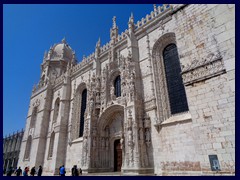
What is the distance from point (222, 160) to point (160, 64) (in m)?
9.57

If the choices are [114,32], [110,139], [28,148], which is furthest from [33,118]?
[114,32]

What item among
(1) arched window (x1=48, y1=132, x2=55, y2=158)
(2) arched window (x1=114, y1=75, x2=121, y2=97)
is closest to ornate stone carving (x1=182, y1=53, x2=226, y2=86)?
(2) arched window (x1=114, y1=75, x2=121, y2=97)

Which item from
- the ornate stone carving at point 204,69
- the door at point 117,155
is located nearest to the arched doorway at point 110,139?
the door at point 117,155

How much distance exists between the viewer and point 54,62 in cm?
2911

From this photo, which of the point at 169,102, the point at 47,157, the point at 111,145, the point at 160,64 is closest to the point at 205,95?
the point at 169,102

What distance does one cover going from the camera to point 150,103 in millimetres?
12164

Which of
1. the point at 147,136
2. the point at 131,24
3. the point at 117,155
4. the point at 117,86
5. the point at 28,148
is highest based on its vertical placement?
the point at 131,24

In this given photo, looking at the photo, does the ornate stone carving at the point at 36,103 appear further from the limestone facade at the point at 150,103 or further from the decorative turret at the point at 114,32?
the decorative turret at the point at 114,32

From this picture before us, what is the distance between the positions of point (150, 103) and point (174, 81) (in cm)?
235

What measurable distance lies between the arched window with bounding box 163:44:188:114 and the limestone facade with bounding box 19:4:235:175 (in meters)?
0.07

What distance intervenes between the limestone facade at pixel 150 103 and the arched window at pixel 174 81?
0.23ft

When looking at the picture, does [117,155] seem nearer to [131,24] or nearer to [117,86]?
[117,86]

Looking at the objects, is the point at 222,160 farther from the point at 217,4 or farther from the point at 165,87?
the point at 165,87

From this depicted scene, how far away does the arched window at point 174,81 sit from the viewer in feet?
37.8
